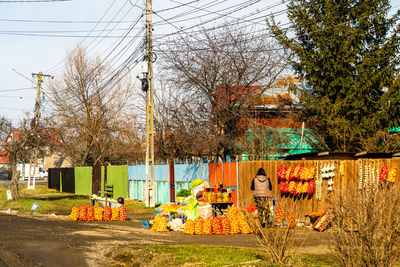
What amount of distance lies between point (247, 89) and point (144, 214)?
7.75 m

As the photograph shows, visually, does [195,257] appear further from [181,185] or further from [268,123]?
[268,123]

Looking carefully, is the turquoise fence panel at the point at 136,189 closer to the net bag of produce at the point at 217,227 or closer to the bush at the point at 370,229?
the net bag of produce at the point at 217,227

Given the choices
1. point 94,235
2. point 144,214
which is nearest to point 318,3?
point 144,214

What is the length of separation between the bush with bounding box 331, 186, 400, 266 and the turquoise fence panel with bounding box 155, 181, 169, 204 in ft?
64.7

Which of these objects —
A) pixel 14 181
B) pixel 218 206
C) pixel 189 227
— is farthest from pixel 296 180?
pixel 14 181

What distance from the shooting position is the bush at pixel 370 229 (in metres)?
6.95

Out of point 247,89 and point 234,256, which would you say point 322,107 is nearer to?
point 247,89

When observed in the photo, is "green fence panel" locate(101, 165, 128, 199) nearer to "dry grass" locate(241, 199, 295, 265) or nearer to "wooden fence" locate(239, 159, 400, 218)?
"wooden fence" locate(239, 159, 400, 218)

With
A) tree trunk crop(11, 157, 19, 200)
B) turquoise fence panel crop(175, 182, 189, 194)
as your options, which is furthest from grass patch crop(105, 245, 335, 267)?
tree trunk crop(11, 157, 19, 200)

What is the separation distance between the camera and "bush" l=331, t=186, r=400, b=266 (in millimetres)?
6949

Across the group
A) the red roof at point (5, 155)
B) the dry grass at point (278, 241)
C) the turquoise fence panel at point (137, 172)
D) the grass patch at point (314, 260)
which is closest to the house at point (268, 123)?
the turquoise fence panel at point (137, 172)

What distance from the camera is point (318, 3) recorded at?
22797 millimetres

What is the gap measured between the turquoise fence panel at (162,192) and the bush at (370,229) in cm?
1972

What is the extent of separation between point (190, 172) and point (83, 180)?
21.1m
